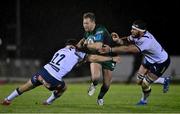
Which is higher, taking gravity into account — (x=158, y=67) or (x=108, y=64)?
Answer: (x=108, y=64)

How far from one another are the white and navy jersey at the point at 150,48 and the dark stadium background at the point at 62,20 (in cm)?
2011

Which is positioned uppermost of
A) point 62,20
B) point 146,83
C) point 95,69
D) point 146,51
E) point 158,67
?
point 146,51

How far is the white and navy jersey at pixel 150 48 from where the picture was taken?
49.3ft

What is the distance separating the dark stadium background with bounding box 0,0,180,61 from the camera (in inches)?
→ 1441

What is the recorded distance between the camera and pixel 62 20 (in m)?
38.1

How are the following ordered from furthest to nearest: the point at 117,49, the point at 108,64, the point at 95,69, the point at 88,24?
1. the point at 108,64
2. the point at 95,69
3. the point at 88,24
4. the point at 117,49

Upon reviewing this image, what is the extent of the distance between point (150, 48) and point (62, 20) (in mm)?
23145

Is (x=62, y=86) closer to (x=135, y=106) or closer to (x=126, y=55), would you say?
(x=135, y=106)

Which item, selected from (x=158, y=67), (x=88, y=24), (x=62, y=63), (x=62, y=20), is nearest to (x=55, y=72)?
(x=62, y=63)

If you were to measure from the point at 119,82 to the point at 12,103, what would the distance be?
17767 mm

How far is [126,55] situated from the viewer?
3528cm

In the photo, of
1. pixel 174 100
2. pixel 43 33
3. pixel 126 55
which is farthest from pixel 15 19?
pixel 174 100

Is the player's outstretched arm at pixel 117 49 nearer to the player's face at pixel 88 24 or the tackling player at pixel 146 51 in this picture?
the tackling player at pixel 146 51

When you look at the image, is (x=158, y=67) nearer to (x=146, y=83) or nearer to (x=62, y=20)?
(x=146, y=83)
